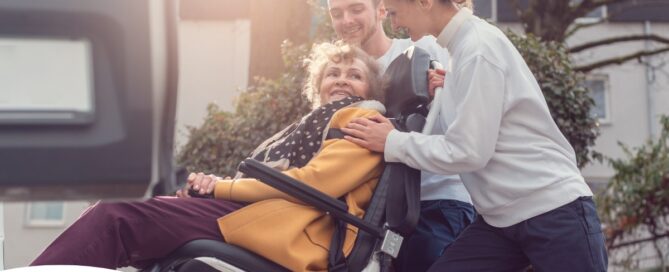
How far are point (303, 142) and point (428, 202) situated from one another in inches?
19.7

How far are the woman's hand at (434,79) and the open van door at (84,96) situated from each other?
195 centimetres

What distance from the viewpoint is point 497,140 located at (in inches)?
106

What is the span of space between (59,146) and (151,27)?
17 centimetres

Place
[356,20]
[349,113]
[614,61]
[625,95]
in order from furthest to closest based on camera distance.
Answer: [625,95], [614,61], [356,20], [349,113]

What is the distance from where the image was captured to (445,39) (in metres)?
2.79

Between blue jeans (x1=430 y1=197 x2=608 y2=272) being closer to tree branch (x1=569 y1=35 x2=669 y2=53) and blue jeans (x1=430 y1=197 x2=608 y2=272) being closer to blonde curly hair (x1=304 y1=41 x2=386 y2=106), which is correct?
A: blonde curly hair (x1=304 y1=41 x2=386 y2=106)

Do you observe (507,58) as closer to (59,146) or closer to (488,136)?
(488,136)

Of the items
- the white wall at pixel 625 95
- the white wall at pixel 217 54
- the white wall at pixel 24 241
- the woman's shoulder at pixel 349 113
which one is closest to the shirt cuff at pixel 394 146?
the woman's shoulder at pixel 349 113

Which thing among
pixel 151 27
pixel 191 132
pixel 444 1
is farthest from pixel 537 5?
pixel 151 27

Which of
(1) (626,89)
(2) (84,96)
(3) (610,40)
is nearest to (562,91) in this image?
(2) (84,96)

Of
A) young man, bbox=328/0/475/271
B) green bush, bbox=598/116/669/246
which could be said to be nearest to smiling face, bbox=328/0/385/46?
young man, bbox=328/0/475/271

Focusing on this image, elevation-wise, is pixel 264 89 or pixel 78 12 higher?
pixel 78 12

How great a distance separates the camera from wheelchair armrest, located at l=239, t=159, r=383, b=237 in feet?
8.54

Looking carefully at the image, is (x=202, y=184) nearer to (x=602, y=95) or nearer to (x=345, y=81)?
(x=345, y=81)
